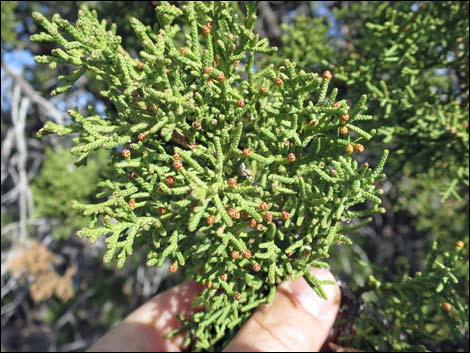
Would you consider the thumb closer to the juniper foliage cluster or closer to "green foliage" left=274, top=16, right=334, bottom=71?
the juniper foliage cluster

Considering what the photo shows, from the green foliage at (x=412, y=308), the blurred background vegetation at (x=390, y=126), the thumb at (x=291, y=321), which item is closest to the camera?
the green foliage at (x=412, y=308)

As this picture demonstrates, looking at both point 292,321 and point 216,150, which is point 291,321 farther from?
point 216,150

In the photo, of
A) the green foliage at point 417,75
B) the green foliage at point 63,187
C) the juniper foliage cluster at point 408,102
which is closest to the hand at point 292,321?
the juniper foliage cluster at point 408,102

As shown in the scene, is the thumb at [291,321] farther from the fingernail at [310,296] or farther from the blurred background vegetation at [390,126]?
the blurred background vegetation at [390,126]

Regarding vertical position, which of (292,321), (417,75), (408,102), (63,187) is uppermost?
(417,75)

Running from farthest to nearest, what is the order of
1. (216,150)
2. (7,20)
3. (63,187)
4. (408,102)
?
(63,187), (7,20), (408,102), (216,150)

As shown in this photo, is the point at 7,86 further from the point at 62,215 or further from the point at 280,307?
the point at 280,307

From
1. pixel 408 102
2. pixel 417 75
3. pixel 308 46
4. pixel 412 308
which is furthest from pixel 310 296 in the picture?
pixel 308 46

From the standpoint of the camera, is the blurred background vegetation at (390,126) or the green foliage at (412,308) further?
the blurred background vegetation at (390,126)
